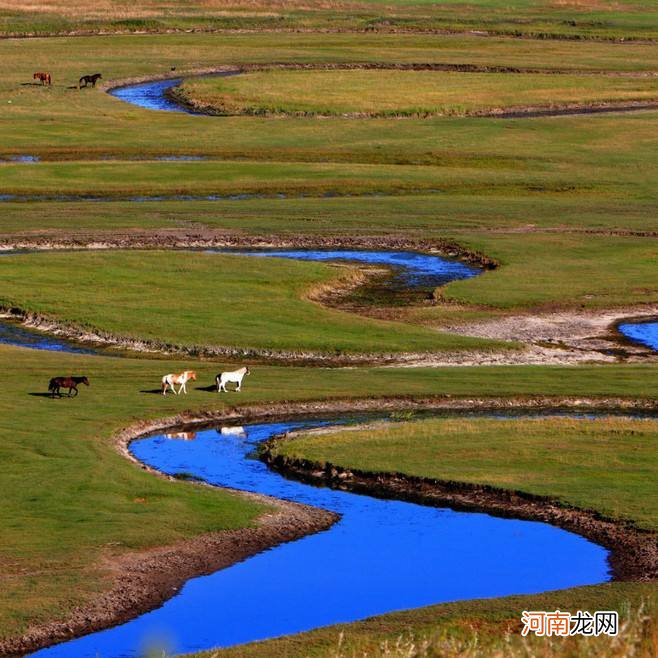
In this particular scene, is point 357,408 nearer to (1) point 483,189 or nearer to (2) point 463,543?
(2) point 463,543

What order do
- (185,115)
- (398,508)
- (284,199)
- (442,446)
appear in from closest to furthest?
1. (398,508)
2. (442,446)
3. (284,199)
4. (185,115)

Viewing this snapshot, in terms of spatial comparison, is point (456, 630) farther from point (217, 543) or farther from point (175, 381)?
point (175, 381)

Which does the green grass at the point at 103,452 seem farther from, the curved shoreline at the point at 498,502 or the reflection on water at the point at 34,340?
the curved shoreline at the point at 498,502

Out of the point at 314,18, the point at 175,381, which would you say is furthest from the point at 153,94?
the point at 175,381

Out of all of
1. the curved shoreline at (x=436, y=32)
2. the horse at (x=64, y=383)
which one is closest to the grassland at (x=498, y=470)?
the horse at (x=64, y=383)

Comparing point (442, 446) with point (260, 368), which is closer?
point (442, 446)

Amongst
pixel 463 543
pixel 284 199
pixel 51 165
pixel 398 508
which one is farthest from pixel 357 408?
pixel 51 165
